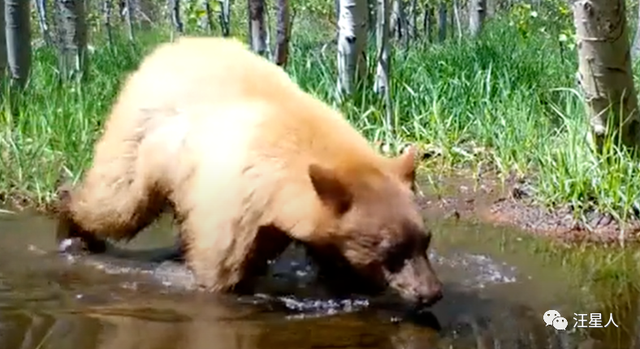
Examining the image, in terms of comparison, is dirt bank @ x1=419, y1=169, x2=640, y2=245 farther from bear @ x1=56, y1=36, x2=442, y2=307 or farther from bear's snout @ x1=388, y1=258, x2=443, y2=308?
bear's snout @ x1=388, y1=258, x2=443, y2=308

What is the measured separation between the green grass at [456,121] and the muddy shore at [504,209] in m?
0.08

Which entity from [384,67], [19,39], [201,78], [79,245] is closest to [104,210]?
[79,245]

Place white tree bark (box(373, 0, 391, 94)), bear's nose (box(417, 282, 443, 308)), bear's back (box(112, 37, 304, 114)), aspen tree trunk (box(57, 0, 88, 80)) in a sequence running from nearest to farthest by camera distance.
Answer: bear's nose (box(417, 282, 443, 308)) → bear's back (box(112, 37, 304, 114)) → white tree bark (box(373, 0, 391, 94)) → aspen tree trunk (box(57, 0, 88, 80))

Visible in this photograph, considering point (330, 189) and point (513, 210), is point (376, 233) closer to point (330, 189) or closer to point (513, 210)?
point (330, 189)

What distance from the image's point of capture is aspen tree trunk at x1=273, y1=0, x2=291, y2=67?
8195 mm

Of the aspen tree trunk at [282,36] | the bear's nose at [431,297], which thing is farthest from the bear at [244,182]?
the aspen tree trunk at [282,36]

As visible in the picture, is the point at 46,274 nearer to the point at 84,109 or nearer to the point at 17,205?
the point at 17,205

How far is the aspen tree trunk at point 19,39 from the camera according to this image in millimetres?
8430

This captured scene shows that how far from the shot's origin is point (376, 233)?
3705 mm

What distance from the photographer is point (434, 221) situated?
5.48m

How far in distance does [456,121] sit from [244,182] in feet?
11.1

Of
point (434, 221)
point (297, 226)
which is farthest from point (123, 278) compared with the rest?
point (434, 221)

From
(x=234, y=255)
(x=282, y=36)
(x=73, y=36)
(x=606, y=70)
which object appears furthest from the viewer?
(x=73, y=36)

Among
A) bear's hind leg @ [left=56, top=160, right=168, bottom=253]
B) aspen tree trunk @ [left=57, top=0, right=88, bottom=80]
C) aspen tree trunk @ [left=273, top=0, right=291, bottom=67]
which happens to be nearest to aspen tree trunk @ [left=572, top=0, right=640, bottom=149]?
bear's hind leg @ [left=56, top=160, right=168, bottom=253]
